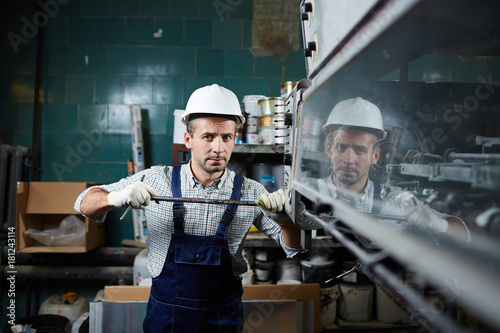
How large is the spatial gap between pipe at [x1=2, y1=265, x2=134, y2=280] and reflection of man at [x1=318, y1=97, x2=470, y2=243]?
217 centimetres

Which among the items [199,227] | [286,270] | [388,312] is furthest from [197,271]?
[388,312]

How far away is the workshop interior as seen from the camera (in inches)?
39.2

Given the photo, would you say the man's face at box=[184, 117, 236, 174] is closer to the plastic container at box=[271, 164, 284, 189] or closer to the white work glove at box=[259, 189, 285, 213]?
the white work glove at box=[259, 189, 285, 213]

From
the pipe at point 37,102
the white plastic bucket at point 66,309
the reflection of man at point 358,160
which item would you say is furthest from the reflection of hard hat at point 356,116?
the pipe at point 37,102

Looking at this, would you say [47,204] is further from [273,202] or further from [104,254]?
[273,202]

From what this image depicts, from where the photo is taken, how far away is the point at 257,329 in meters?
1.85

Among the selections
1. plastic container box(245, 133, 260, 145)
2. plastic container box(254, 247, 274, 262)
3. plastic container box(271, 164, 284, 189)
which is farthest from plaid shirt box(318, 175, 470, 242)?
plastic container box(254, 247, 274, 262)

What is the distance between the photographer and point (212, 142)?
60.8 inches

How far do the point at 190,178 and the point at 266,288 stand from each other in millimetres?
847

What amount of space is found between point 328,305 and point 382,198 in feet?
5.79


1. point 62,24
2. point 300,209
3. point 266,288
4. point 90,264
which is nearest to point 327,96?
point 300,209

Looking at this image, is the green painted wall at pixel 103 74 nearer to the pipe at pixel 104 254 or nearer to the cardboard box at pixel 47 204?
the pipe at pixel 104 254

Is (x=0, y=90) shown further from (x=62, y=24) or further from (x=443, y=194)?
(x=443, y=194)

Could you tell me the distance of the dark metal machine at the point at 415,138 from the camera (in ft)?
1.25
